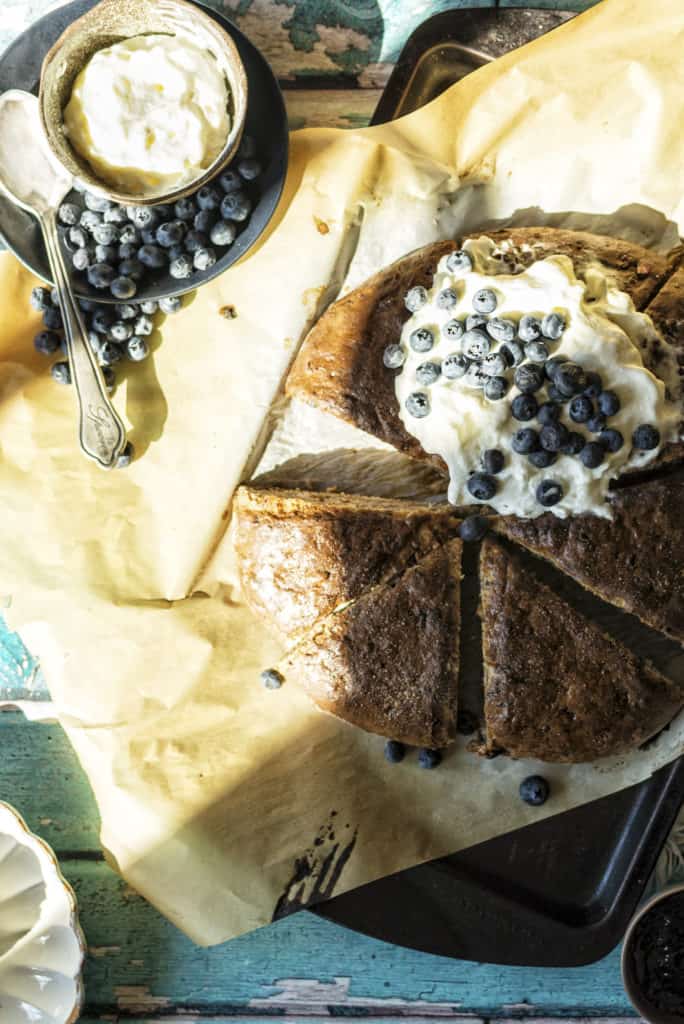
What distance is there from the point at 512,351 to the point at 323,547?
1090 mm

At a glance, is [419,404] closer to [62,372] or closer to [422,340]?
[422,340]

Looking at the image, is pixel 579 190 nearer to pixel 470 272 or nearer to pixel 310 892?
pixel 470 272

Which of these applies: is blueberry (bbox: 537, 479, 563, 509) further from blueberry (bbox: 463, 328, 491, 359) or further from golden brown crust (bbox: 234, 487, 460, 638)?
blueberry (bbox: 463, 328, 491, 359)

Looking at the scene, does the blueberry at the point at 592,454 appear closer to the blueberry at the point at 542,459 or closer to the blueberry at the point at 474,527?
the blueberry at the point at 542,459

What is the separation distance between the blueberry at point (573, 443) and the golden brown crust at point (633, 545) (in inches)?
12.5

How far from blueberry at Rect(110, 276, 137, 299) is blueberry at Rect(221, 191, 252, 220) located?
0.48m

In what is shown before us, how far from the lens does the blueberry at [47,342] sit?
3.97m

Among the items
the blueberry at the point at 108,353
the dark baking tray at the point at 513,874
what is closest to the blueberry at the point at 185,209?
the blueberry at the point at 108,353

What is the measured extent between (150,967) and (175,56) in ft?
13.2

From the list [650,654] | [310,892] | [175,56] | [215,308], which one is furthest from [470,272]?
[310,892]

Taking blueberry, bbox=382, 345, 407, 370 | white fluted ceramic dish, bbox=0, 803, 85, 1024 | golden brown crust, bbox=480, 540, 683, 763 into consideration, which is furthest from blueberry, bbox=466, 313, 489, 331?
white fluted ceramic dish, bbox=0, 803, 85, 1024

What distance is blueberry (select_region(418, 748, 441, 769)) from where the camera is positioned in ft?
13.1

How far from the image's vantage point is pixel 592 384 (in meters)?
3.50

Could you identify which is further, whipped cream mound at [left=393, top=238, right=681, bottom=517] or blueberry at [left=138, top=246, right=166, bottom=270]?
blueberry at [left=138, top=246, right=166, bottom=270]
